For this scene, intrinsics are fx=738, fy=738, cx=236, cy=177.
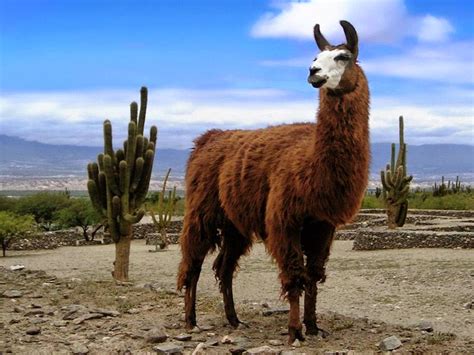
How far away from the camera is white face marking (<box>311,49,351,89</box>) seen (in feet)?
23.0

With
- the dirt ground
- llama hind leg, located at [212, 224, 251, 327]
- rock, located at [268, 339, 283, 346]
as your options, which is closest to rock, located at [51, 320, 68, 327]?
the dirt ground

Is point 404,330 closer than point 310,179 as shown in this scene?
No

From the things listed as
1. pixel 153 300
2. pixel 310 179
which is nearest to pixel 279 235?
pixel 310 179

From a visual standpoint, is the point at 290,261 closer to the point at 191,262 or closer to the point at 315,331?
the point at 315,331

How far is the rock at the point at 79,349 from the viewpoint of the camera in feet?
25.9

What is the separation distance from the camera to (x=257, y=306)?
11.0 meters

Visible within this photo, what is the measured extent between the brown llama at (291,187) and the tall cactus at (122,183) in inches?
234

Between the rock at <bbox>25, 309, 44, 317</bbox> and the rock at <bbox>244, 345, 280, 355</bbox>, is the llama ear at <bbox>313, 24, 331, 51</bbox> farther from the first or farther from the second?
the rock at <bbox>25, 309, 44, 317</bbox>

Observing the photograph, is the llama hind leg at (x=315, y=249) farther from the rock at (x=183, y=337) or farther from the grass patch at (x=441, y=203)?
the grass patch at (x=441, y=203)

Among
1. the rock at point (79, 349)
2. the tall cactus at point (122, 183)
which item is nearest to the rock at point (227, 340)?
the rock at point (79, 349)

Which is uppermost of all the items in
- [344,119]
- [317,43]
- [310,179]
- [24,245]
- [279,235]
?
[317,43]

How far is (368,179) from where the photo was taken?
753 cm

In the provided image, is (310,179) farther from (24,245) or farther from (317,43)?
(24,245)

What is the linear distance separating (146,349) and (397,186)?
885 inches
